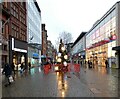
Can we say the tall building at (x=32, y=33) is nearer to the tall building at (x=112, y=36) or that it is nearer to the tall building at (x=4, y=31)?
the tall building at (x=112, y=36)

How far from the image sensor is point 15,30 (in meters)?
55.8

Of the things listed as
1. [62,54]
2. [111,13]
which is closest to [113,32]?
[111,13]

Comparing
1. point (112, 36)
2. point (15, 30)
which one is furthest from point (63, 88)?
point (112, 36)

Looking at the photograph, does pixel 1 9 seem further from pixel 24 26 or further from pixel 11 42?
pixel 24 26

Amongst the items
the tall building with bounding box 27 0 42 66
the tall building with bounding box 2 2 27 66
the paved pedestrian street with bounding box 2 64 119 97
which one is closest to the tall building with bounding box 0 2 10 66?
the tall building with bounding box 2 2 27 66

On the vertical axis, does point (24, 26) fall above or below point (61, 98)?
above

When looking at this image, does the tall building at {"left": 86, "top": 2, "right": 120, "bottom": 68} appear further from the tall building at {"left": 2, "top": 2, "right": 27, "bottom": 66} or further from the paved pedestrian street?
the paved pedestrian street

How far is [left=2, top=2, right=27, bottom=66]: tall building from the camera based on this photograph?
48.4 metres

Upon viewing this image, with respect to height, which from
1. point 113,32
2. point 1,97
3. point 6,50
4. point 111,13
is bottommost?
point 1,97

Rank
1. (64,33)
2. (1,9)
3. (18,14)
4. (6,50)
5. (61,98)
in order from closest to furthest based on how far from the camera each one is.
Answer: (61,98), (1,9), (6,50), (18,14), (64,33)

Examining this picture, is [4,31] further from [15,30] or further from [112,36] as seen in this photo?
[112,36]

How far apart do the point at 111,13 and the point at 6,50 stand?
28.8 metres

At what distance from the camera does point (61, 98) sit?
1439cm

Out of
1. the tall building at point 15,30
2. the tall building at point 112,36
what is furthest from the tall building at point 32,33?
the tall building at point 112,36
